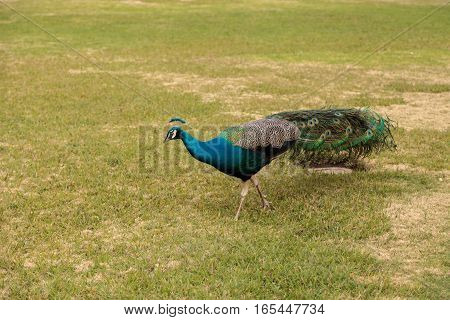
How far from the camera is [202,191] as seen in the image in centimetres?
820

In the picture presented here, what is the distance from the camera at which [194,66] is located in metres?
17.9

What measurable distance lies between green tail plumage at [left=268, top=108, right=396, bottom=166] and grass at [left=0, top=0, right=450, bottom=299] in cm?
60

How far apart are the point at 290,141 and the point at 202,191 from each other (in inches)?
68.1

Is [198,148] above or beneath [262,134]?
beneath

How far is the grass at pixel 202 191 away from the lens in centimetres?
574

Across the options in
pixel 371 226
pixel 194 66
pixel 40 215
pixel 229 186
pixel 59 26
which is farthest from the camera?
pixel 59 26

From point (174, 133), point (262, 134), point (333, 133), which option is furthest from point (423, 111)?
point (174, 133)

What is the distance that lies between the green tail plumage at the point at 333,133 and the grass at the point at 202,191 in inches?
23.5


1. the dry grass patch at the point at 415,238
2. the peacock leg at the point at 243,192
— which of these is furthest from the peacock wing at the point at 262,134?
the dry grass patch at the point at 415,238

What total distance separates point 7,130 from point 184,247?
21.2ft

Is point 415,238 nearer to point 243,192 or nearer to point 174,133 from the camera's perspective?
point 243,192
